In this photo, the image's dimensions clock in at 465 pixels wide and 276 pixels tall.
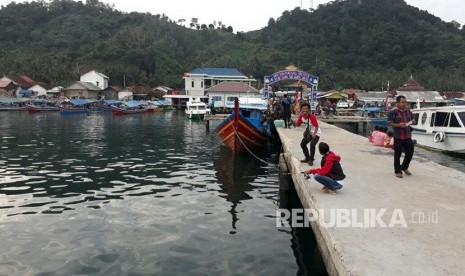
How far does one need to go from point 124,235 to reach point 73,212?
263 cm

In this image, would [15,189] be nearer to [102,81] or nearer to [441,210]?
[441,210]

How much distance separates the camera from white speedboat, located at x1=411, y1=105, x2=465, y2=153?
21250 millimetres

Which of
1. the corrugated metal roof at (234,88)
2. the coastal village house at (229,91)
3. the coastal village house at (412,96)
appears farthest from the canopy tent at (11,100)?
the coastal village house at (412,96)

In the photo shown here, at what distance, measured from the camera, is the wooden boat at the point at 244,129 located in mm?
20641

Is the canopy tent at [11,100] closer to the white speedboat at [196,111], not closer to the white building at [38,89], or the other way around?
the white building at [38,89]

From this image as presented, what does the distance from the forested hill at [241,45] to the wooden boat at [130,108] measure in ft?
114

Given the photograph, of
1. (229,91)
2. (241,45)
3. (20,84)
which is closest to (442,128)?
(229,91)

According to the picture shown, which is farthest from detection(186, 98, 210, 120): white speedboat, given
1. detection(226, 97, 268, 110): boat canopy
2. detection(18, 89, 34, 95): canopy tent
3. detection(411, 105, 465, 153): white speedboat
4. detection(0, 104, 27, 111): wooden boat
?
detection(18, 89, 34, 95): canopy tent

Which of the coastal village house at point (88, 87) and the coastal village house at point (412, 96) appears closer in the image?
the coastal village house at point (412, 96)

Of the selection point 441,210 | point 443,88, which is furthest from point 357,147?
point 443,88

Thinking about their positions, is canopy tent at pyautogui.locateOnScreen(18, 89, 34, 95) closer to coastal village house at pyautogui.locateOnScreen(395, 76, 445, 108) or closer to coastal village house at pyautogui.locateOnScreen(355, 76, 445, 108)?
coastal village house at pyautogui.locateOnScreen(355, 76, 445, 108)

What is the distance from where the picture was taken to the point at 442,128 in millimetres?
22609

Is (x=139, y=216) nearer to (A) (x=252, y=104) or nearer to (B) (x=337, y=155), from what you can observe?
(B) (x=337, y=155)

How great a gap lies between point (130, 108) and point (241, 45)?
90.9 metres
